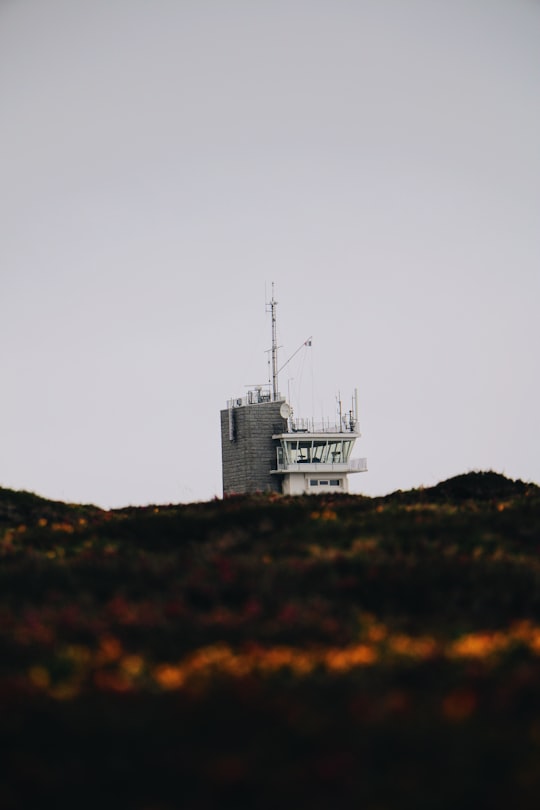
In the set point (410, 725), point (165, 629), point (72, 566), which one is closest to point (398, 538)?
point (72, 566)

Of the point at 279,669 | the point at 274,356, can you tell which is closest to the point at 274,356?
the point at 274,356

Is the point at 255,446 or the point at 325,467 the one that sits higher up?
the point at 255,446

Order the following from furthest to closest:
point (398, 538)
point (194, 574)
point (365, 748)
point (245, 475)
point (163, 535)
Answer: point (245, 475), point (163, 535), point (398, 538), point (194, 574), point (365, 748)

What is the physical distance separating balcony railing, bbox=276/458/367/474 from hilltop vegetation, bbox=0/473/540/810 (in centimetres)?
6694

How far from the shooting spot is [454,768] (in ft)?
26.0

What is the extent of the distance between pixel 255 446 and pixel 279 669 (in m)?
78.5

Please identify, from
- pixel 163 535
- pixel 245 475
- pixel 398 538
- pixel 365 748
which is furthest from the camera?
pixel 245 475

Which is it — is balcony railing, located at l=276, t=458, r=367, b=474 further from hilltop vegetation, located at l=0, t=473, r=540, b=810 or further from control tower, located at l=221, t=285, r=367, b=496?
hilltop vegetation, located at l=0, t=473, r=540, b=810

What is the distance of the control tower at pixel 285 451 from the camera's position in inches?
3519

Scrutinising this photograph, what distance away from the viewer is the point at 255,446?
89500 millimetres

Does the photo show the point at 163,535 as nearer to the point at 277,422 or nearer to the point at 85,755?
the point at 85,755

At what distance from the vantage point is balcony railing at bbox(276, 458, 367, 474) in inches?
3497

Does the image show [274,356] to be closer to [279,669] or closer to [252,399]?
[252,399]

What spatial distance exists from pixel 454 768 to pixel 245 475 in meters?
82.4
